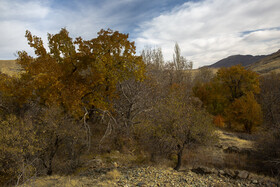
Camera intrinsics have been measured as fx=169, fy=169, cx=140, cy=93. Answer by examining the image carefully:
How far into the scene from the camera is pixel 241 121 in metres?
29.1

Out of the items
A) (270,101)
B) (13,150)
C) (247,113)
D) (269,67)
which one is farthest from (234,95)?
(269,67)

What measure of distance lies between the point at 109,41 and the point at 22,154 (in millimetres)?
11266

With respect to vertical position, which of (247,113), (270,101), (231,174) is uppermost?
(270,101)

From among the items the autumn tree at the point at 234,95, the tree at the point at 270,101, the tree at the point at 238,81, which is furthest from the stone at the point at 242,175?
the tree at the point at 238,81

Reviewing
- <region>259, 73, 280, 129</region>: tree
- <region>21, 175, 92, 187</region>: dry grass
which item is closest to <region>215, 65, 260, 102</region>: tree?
<region>259, 73, 280, 129</region>: tree

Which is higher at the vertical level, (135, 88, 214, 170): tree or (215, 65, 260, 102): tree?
(215, 65, 260, 102): tree

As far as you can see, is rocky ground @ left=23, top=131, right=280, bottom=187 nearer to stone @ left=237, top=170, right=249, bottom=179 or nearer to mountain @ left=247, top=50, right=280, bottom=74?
stone @ left=237, top=170, right=249, bottom=179

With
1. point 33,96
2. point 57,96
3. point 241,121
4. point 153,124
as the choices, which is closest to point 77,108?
point 57,96

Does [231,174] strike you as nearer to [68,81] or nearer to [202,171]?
[202,171]

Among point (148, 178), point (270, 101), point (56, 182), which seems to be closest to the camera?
point (56, 182)

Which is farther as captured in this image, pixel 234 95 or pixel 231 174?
pixel 234 95

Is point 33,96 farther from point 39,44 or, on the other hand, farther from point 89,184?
point 89,184

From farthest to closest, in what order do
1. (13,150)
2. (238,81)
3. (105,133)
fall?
1. (238,81)
2. (105,133)
3. (13,150)

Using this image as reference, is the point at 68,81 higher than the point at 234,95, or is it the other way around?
the point at 68,81
